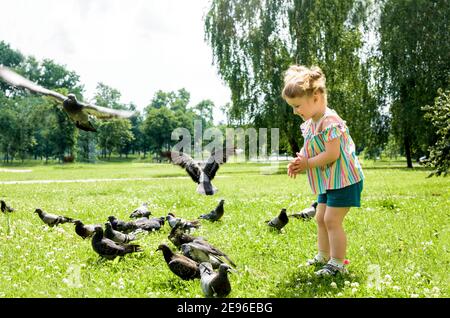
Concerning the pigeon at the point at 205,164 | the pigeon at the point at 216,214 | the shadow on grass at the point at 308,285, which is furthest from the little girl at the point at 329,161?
the pigeon at the point at 205,164

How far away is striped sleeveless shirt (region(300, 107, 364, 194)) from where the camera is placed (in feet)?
14.1

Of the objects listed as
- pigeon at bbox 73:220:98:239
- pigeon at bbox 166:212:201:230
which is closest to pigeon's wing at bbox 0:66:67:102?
pigeon at bbox 73:220:98:239

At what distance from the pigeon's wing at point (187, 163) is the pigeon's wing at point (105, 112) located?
12.9 ft

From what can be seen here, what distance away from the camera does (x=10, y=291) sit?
3799 millimetres

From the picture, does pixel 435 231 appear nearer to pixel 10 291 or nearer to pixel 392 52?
pixel 10 291

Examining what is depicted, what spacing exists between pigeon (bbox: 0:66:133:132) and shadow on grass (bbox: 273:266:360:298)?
116 inches

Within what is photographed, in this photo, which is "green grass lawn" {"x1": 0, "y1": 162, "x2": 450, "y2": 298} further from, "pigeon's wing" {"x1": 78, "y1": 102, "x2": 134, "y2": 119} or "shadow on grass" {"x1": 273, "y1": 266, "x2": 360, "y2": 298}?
"pigeon's wing" {"x1": 78, "y1": 102, "x2": 134, "y2": 119}

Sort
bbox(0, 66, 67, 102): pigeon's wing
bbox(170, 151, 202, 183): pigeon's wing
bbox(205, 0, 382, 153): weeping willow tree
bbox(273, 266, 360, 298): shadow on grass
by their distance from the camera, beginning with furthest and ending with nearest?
bbox(205, 0, 382, 153): weeping willow tree → bbox(170, 151, 202, 183): pigeon's wing → bbox(0, 66, 67, 102): pigeon's wing → bbox(273, 266, 360, 298): shadow on grass

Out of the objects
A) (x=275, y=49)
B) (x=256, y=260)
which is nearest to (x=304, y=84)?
(x=256, y=260)

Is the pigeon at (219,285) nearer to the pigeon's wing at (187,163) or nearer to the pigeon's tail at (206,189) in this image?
the pigeon's tail at (206,189)

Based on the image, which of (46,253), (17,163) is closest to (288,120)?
(46,253)

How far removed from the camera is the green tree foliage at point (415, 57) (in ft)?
97.0

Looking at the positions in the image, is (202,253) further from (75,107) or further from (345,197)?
(75,107)

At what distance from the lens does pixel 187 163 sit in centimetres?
1032
